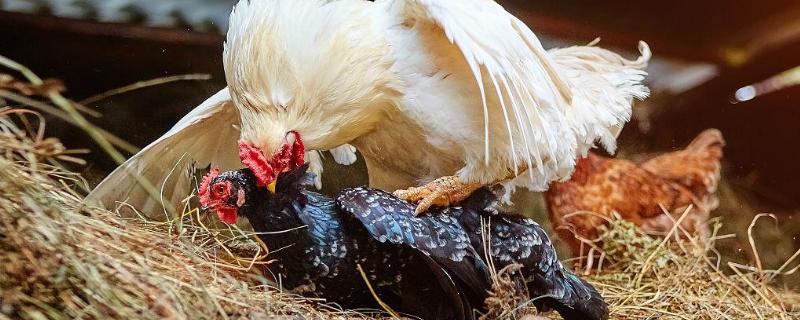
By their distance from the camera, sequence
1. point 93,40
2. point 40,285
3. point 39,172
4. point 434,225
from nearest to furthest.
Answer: point 40,285
point 39,172
point 434,225
point 93,40

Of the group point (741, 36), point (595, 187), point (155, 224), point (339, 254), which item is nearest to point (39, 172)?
point (155, 224)

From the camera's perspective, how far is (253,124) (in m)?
1.27

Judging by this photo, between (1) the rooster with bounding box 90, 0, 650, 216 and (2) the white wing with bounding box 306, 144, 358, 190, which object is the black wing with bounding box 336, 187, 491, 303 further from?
(2) the white wing with bounding box 306, 144, 358, 190

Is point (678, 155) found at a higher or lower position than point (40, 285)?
lower

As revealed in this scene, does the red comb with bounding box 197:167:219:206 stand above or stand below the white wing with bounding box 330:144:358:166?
above

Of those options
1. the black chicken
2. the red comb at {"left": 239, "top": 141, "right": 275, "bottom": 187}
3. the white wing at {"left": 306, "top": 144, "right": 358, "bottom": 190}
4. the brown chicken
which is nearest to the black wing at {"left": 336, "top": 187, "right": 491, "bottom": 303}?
the black chicken

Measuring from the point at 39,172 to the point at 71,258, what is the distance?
20 centimetres

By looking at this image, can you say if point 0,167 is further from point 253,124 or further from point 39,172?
point 253,124

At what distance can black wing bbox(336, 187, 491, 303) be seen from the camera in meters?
1.19

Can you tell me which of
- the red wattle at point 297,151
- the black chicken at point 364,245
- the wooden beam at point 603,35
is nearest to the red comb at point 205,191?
the black chicken at point 364,245

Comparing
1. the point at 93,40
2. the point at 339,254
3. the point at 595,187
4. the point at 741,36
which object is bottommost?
the point at 595,187

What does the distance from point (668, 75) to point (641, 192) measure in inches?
11.7

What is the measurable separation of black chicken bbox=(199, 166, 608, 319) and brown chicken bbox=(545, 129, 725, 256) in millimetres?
606

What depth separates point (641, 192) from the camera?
1.88 meters
